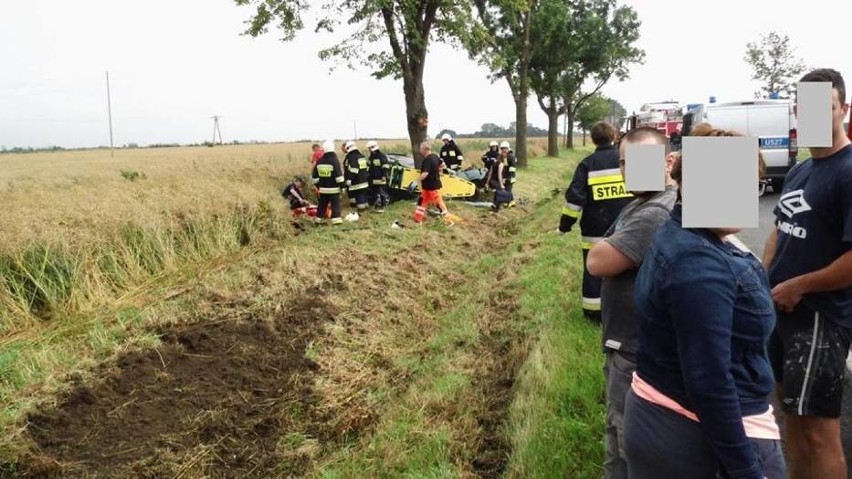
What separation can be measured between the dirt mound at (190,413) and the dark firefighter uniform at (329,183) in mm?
5925

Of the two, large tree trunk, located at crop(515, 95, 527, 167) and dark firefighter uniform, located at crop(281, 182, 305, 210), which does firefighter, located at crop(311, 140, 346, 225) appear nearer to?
dark firefighter uniform, located at crop(281, 182, 305, 210)

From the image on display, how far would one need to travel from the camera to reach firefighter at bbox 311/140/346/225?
11188mm

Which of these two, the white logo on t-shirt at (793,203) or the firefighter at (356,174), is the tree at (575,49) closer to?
the firefighter at (356,174)

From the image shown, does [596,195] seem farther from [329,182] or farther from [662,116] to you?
[662,116]

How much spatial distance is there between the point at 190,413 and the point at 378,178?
362 inches

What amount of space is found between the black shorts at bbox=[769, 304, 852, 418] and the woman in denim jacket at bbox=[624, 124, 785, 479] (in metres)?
0.83

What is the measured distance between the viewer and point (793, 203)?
2473mm

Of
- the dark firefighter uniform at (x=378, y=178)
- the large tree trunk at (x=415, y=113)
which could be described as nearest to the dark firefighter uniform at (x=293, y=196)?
the dark firefighter uniform at (x=378, y=178)

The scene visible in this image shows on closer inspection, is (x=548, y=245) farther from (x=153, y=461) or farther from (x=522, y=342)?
(x=153, y=461)

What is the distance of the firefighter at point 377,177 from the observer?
12.9 metres

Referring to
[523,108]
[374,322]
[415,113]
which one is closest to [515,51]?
[523,108]

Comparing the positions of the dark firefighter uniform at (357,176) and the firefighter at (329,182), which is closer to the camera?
the firefighter at (329,182)

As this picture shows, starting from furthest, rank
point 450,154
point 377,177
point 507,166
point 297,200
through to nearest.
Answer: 1. point 450,154
2. point 507,166
3. point 377,177
4. point 297,200

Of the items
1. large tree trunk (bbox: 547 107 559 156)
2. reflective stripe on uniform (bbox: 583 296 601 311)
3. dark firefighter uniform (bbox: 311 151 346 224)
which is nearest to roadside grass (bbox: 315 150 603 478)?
reflective stripe on uniform (bbox: 583 296 601 311)
